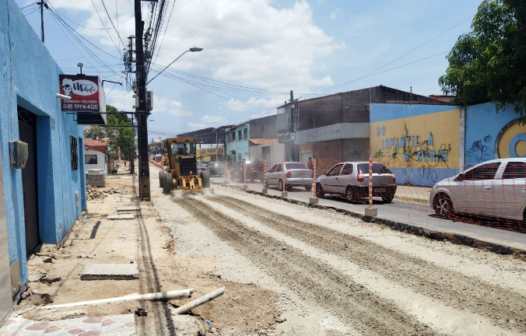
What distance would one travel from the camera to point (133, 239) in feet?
30.3

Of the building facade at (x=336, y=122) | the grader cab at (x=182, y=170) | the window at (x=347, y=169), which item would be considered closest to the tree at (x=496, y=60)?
the window at (x=347, y=169)

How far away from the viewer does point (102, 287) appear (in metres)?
5.28

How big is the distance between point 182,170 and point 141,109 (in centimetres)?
415

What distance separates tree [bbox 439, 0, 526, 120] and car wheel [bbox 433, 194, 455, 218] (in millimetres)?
6713

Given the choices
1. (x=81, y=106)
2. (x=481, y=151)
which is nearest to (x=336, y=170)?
(x=481, y=151)

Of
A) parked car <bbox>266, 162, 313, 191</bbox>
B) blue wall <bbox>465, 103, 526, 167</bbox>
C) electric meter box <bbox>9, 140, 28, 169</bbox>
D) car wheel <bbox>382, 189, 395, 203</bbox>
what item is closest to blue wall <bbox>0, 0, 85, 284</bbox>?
electric meter box <bbox>9, 140, 28, 169</bbox>

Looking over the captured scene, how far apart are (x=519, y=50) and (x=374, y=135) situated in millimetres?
13586

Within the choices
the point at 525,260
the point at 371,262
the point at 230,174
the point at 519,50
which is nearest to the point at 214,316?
the point at 371,262

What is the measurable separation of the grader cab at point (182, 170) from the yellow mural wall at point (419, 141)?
1192cm

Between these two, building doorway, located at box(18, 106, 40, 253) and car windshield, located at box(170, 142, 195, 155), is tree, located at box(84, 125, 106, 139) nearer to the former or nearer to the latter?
car windshield, located at box(170, 142, 195, 155)

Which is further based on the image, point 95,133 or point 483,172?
point 95,133

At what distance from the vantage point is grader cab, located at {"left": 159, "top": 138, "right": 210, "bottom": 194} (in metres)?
20.5

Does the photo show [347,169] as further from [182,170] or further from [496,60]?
[182,170]

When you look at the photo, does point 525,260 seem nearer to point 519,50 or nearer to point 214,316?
point 214,316
